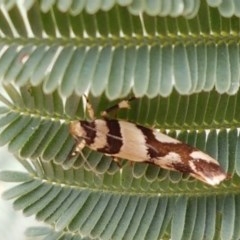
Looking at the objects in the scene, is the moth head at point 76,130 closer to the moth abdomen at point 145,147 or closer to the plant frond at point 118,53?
the moth abdomen at point 145,147

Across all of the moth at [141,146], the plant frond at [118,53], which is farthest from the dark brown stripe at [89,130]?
the plant frond at [118,53]

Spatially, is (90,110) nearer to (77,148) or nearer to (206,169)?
(77,148)

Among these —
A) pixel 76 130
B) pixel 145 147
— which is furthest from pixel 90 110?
pixel 145 147

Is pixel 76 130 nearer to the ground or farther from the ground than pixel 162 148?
farther from the ground

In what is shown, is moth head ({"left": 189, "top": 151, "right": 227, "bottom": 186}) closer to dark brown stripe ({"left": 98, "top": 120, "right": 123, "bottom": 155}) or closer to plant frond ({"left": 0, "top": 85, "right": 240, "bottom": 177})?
plant frond ({"left": 0, "top": 85, "right": 240, "bottom": 177})

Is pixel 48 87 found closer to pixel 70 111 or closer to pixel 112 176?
pixel 70 111

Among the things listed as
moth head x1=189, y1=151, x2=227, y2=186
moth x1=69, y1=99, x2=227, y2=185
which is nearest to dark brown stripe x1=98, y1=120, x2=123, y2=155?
moth x1=69, y1=99, x2=227, y2=185
